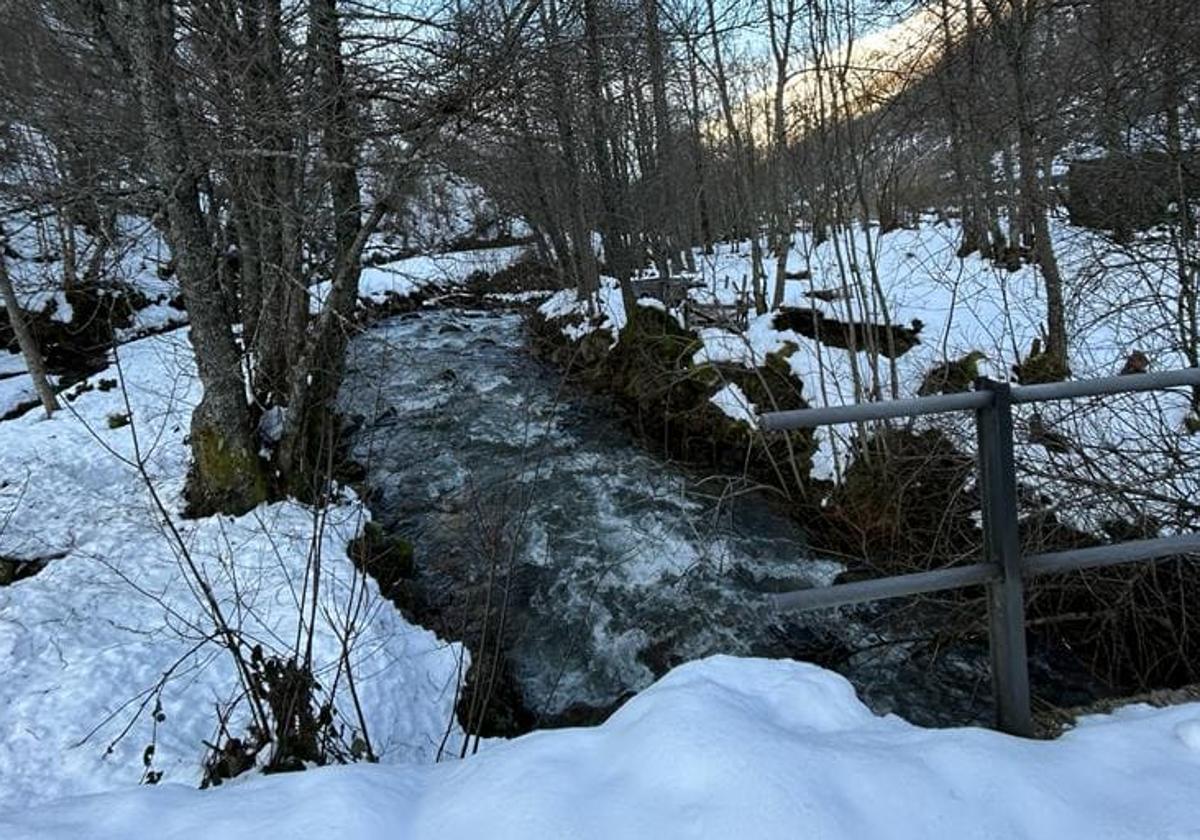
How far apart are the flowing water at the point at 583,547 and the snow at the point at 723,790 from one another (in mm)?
1947

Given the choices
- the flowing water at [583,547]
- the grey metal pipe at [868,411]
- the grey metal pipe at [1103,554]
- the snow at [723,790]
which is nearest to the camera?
the snow at [723,790]

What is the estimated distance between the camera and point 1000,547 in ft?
6.25

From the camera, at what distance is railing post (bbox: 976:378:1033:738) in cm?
184

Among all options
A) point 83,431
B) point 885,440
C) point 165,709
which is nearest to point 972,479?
point 885,440

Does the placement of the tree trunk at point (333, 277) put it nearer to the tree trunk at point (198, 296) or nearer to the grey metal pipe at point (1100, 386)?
the tree trunk at point (198, 296)

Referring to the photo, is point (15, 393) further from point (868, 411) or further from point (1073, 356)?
point (1073, 356)

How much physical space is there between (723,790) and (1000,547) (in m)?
1.01

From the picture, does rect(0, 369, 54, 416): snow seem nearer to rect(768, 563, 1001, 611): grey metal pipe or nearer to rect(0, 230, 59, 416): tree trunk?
rect(0, 230, 59, 416): tree trunk

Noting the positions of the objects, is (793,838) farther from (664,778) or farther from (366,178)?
(366,178)

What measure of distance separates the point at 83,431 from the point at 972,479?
11.5 meters

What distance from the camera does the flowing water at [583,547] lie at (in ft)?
17.6

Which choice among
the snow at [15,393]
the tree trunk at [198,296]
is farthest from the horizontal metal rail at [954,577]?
the snow at [15,393]

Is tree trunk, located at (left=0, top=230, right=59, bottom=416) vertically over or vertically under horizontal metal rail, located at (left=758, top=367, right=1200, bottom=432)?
over

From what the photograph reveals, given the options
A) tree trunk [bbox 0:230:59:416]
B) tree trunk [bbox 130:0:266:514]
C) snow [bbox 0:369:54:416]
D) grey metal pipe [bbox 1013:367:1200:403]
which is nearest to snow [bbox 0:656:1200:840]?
grey metal pipe [bbox 1013:367:1200:403]
